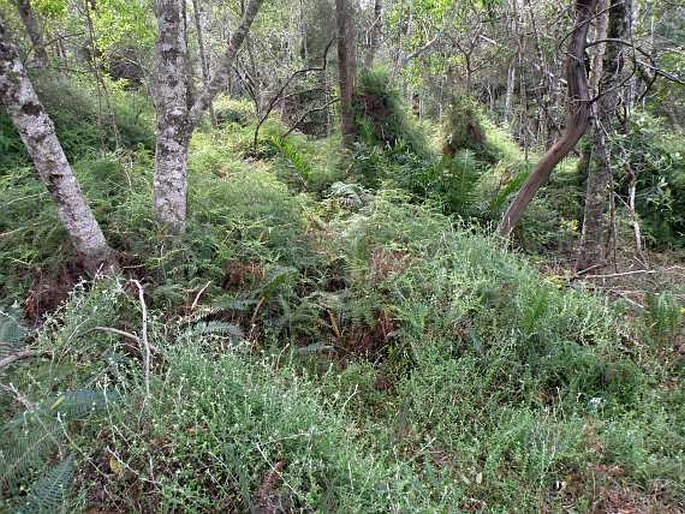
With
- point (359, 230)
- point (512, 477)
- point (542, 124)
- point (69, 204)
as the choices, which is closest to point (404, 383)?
point (512, 477)

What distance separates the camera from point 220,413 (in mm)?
2268

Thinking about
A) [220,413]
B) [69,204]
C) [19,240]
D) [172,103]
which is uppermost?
[172,103]

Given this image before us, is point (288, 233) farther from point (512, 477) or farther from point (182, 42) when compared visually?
point (512, 477)

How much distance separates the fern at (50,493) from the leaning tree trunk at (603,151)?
190 inches

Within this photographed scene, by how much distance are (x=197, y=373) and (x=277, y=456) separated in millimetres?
656

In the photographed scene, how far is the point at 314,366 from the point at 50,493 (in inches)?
67.0

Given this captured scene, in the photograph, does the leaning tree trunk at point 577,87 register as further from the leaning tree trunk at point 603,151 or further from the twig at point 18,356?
the twig at point 18,356

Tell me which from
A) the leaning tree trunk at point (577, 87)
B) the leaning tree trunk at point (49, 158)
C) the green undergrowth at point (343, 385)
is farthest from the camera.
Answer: the leaning tree trunk at point (577, 87)

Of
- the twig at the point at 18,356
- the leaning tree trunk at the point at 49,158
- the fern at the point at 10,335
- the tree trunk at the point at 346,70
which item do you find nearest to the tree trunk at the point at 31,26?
the leaning tree trunk at the point at 49,158

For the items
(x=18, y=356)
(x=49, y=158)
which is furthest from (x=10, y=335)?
(x=49, y=158)

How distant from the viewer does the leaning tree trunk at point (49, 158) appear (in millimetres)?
3109

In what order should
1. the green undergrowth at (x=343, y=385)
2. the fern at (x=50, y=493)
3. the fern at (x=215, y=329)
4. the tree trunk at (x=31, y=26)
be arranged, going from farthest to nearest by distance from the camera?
the tree trunk at (x=31, y=26) → the fern at (x=215, y=329) → the green undergrowth at (x=343, y=385) → the fern at (x=50, y=493)

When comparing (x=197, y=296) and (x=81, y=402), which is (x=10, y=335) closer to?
(x=81, y=402)

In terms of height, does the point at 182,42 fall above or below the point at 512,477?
above
